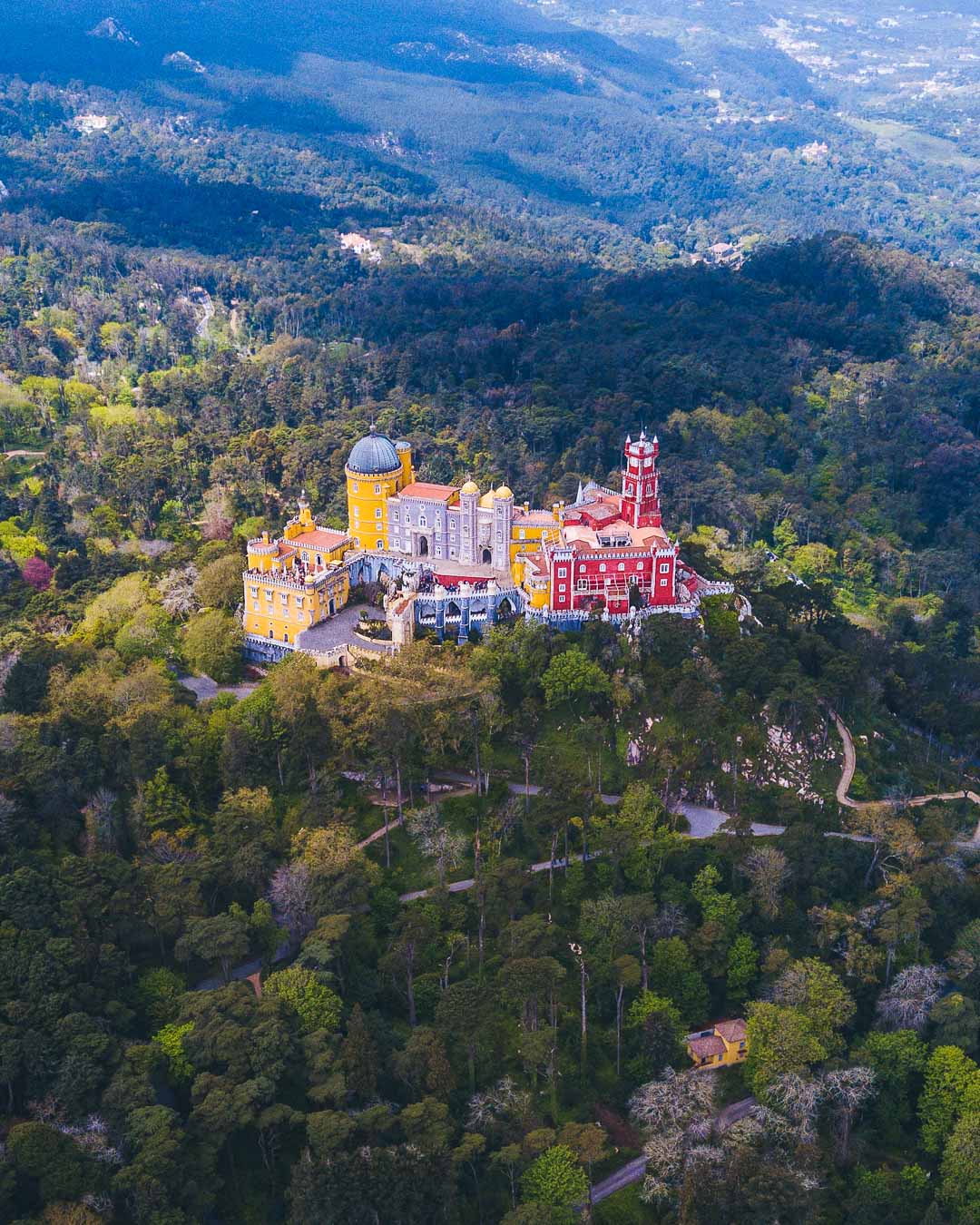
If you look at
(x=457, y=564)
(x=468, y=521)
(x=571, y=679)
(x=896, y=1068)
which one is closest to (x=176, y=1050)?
(x=571, y=679)

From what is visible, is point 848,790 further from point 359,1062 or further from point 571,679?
point 359,1062

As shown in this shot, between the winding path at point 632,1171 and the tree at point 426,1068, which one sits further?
the winding path at point 632,1171

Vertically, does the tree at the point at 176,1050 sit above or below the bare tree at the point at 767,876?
below

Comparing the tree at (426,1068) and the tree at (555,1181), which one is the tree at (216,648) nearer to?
the tree at (426,1068)

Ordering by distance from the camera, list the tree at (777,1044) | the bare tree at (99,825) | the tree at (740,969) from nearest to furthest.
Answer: the tree at (777,1044) → the tree at (740,969) → the bare tree at (99,825)

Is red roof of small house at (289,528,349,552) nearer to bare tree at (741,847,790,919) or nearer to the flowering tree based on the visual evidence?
the flowering tree

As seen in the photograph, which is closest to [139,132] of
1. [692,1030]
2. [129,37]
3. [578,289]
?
[129,37]

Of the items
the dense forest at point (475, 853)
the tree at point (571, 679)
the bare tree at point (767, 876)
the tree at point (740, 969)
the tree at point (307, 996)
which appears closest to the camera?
the dense forest at point (475, 853)

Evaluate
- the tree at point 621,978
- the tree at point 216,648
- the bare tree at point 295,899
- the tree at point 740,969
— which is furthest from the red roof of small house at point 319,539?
the tree at point 740,969
